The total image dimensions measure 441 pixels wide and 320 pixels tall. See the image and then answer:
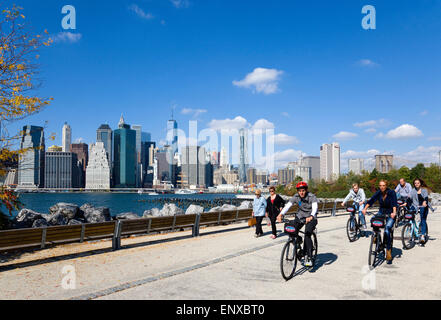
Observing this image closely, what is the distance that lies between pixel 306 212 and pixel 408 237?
5.31 metres

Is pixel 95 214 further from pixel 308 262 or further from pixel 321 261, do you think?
pixel 308 262

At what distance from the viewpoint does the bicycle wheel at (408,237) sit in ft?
35.3

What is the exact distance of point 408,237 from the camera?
36.5ft

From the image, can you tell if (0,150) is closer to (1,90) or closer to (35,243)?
(1,90)

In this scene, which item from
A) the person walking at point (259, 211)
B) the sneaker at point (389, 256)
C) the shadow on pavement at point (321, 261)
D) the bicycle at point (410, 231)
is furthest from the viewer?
the person walking at point (259, 211)

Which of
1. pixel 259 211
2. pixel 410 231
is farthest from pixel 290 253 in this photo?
pixel 259 211

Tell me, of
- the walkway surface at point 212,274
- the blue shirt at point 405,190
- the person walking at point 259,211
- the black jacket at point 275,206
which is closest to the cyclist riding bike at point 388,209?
the walkway surface at point 212,274

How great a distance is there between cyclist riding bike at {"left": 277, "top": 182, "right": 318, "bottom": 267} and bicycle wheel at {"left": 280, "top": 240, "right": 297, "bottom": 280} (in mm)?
421

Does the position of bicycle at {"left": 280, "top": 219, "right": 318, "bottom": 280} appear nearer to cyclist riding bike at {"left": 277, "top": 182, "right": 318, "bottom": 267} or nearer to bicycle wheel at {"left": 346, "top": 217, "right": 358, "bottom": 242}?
cyclist riding bike at {"left": 277, "top": 182, "right": 318, "bottom": 267}

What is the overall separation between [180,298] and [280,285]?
193 centimetres

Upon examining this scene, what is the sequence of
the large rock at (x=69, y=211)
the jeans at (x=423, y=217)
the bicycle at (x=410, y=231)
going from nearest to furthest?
the bicycle at (x=410, y=231) → the jeans at (x=423, y=217) → the large rock at (x=69, y=211)

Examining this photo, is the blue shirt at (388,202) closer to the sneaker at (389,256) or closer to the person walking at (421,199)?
the sneaker at (389,256)

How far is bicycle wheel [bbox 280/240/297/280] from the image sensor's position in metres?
6.96
